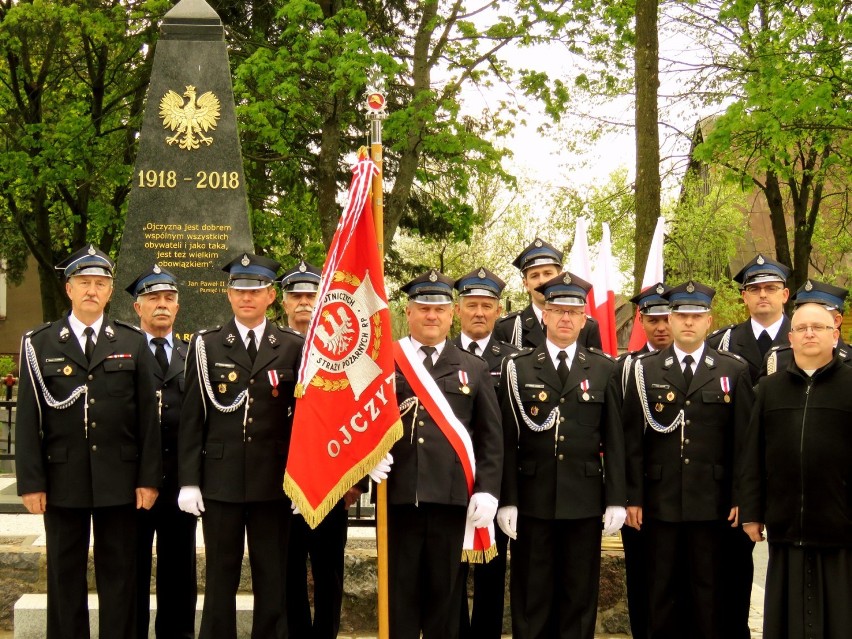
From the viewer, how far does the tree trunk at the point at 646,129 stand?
10.5m

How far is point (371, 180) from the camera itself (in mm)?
5004

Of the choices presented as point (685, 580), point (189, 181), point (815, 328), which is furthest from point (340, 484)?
point (189, 181)

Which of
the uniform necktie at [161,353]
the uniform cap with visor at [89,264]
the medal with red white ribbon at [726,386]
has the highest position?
the uniform cap with visor at [89,264]

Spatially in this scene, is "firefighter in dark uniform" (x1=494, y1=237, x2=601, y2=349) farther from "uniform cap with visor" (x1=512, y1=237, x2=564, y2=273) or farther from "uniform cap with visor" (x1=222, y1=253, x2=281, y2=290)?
"uniform cap with visor" (x1=222, y1=253, x2=281, y2=290)

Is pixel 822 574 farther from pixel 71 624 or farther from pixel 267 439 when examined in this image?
pixel 71 624

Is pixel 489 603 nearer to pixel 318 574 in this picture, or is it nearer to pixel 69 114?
pixel 318 574

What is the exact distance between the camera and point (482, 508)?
4875mm

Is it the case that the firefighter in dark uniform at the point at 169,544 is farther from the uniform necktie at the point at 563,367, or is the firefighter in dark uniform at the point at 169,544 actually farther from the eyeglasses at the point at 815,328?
the eyeglasses at the point at 815,328

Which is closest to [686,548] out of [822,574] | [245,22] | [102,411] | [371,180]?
[822,574]

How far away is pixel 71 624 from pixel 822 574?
12.5ft

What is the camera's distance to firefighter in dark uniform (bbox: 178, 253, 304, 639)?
16.1 ft

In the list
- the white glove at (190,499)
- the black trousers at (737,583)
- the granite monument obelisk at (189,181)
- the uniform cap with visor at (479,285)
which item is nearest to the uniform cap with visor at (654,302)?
the uniform cap with visor at (479,285)

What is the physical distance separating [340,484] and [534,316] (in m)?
2.22

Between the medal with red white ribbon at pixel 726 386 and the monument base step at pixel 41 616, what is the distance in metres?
3.14
